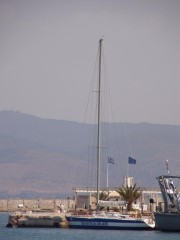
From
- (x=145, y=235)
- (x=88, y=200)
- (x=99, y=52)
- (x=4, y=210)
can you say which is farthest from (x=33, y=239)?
(x=4, y=210)

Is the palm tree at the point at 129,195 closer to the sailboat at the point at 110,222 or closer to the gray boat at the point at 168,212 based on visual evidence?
the sailboat at the point at 110,222

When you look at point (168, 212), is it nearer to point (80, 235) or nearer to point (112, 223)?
point (112, 223)

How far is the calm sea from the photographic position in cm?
7731

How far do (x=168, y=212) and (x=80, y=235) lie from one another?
24.8 feet

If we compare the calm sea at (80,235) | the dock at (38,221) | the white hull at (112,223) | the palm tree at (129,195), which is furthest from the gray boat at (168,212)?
the palm tree at (129,195)

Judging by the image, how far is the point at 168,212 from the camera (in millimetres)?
82688

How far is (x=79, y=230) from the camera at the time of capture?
86.2m

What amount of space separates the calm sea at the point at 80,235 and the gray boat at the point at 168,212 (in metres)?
0.75

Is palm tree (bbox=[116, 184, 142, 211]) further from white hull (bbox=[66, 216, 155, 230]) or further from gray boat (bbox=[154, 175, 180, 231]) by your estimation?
white hull (bbox=[66, 216, 155, 230])

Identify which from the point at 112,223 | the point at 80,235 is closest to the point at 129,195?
the point at 112,223

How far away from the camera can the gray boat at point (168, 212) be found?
3211 inches

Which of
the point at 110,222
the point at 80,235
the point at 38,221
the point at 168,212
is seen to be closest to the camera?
the point at 80,235

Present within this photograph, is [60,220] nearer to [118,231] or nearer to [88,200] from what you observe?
[118,231]

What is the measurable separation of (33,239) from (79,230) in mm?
10710
